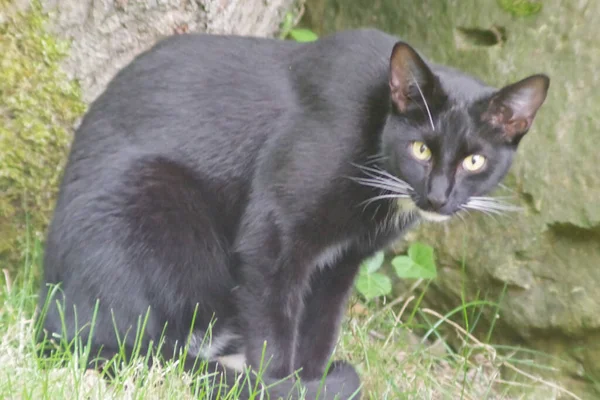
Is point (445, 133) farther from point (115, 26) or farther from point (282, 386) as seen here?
point (115, 26)

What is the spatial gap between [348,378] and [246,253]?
0.47 m

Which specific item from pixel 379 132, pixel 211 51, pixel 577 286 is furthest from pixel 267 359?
pixel 577 286

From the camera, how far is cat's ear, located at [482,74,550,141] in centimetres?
205

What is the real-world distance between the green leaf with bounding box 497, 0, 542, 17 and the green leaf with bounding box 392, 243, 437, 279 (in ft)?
3.12

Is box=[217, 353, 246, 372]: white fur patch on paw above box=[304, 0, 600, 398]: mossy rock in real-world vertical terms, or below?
below

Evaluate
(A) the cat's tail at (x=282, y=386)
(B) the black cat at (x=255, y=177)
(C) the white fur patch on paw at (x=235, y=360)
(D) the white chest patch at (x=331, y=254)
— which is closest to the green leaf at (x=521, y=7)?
(B) the black cat at (x=255, y=177)

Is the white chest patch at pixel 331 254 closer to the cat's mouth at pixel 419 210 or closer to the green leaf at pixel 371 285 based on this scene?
the cat's mouth at pixel 419 210

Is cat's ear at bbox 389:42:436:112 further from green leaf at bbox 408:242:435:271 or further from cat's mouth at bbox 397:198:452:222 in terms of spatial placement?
green leaf at bbox 408:242:435:271

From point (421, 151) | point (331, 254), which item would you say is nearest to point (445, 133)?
point (421, 151)

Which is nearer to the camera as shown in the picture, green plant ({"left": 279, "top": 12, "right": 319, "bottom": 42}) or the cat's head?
the cat's head

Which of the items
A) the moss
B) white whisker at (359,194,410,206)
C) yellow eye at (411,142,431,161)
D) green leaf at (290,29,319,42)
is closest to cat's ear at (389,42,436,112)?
yellow eye at (411,142,431,161)

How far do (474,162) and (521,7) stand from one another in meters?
1.03

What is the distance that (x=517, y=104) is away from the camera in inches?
82.2

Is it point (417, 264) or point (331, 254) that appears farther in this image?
point (417, 264)
